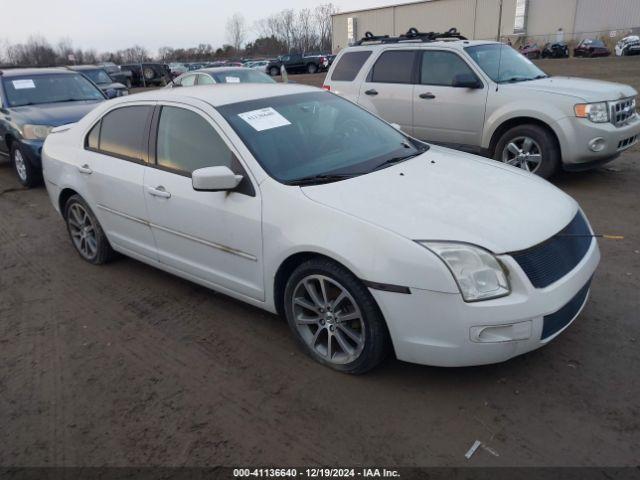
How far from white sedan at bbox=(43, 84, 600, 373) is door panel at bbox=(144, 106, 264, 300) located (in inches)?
0.5

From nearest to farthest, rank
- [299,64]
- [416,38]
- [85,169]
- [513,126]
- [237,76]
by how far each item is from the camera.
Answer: [85,169]
[513,126]
[416,38]
[237,76]
[299,64]

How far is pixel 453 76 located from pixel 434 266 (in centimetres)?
538

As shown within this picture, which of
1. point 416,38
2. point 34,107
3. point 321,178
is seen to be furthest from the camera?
point 34,107

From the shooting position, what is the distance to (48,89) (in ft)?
29.8

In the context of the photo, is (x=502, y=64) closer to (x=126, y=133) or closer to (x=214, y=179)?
(x=126, y=133)

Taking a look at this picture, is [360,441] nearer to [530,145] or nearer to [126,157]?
[126,157]

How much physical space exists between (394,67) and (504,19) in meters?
55.5

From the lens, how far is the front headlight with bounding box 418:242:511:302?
2701 millimetres

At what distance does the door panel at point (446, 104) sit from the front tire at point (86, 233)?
4.75 meters

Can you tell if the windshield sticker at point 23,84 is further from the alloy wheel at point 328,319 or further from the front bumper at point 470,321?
the front bumper at point 470,321

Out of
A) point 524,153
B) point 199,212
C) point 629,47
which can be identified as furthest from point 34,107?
point 629,47

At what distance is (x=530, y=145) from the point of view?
676 cm

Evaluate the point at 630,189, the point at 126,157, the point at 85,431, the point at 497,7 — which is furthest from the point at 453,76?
the point at 497,7

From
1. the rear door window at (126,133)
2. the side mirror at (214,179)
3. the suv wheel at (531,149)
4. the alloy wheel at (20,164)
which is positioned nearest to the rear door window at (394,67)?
the suv wheel at (531,149)
